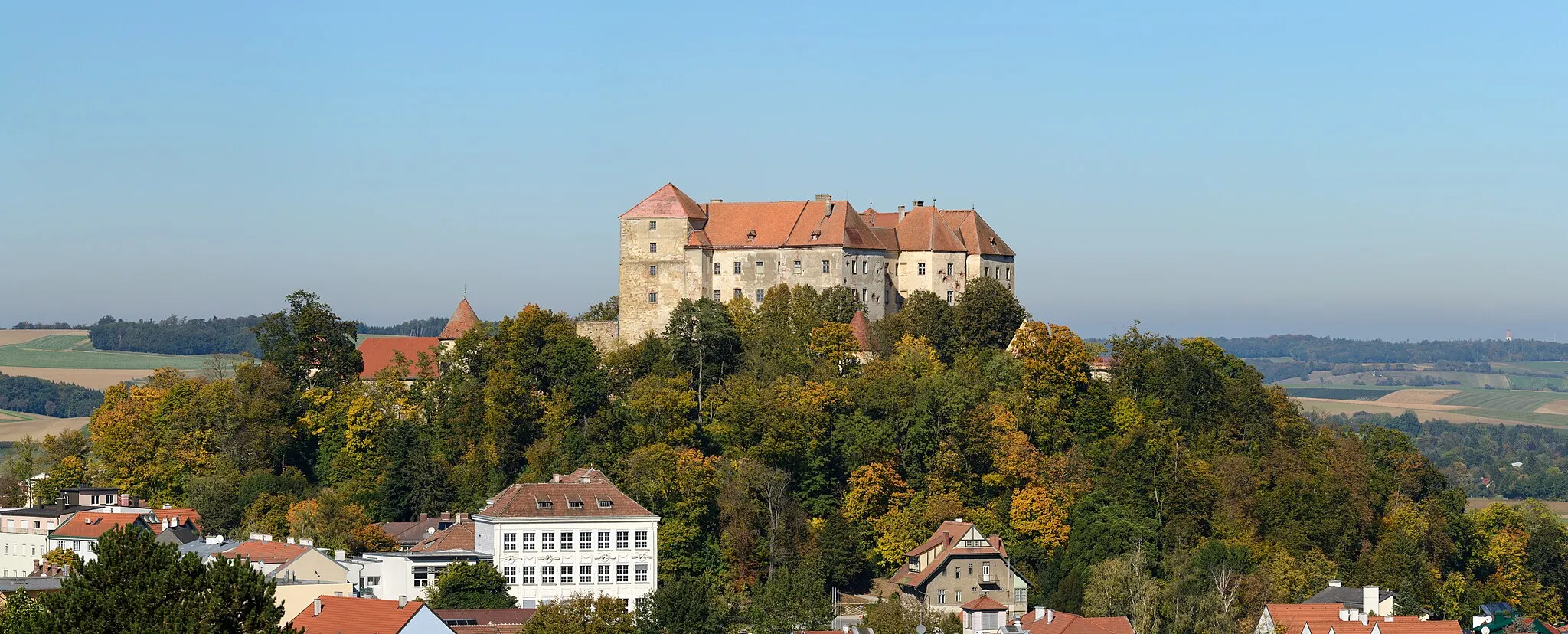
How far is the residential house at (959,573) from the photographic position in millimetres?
79562

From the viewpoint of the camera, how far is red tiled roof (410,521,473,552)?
7738 cm

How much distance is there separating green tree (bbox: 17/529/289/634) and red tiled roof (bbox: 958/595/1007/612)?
34.9 meters

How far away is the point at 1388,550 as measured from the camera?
82.2 m

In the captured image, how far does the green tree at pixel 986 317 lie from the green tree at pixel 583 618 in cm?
2958

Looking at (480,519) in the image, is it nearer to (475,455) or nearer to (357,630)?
(475,455)

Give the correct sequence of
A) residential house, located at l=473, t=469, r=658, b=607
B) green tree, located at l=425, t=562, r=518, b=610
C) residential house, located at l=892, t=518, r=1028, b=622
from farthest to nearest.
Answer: residential house, located at l=892, t=518, r=1028, b=622 → residential house, located at l=473, t=469, r=658, b=607 → green tree, located at l=425, t=562, r=518, b=610

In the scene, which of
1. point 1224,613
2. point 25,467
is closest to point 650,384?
point 1224,613

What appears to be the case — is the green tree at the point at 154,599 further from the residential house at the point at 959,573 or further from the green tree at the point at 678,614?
the residential house at the point at 959,573

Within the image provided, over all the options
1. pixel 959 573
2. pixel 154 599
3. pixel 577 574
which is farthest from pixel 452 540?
pixel 154 599

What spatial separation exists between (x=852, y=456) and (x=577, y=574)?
1364 centimetres

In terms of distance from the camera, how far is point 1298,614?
7275cm

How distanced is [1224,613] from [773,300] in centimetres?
2868

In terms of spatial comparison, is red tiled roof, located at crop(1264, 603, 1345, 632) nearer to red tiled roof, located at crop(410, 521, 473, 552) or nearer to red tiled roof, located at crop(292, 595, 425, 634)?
red tiled roof, located at crop(410, 521, 473, 552)

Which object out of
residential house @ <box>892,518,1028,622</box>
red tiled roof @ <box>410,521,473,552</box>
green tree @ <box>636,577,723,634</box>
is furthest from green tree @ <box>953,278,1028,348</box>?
green tree @ <box>636,577,723,634</box>
